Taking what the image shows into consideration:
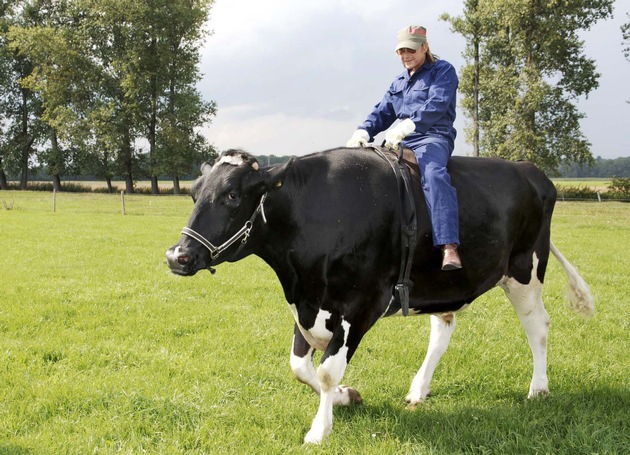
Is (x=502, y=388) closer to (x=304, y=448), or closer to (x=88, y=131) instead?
(x=304, y=448)

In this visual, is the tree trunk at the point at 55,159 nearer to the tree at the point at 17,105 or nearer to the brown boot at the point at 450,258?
the tree at the point at 17,105

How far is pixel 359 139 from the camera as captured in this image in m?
4.64

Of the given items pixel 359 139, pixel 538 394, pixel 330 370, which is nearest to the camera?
pixel 330 370

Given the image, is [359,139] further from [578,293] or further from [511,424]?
[578,293]

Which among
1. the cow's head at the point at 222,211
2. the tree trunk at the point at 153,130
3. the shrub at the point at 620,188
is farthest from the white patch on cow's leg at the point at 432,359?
the tree trunk at the point at 153,130

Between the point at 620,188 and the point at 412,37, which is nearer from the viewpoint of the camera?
the point at 412,37

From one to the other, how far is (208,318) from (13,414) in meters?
3.24

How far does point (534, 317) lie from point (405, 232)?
184 centimetres

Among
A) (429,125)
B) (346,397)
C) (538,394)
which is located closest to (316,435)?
(346,397)

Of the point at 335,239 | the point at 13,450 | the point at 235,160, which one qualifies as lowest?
the point at 13,450

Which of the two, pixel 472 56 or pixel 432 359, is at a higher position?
pixel 472 56

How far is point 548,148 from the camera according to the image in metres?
38.4

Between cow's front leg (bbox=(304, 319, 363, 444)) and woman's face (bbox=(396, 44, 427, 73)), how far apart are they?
2.19 m

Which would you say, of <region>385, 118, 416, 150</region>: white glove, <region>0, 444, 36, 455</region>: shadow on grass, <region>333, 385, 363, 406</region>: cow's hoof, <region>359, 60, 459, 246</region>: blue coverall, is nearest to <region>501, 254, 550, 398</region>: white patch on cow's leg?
<region>359, 60, 459, 246</region>: blue coverall
